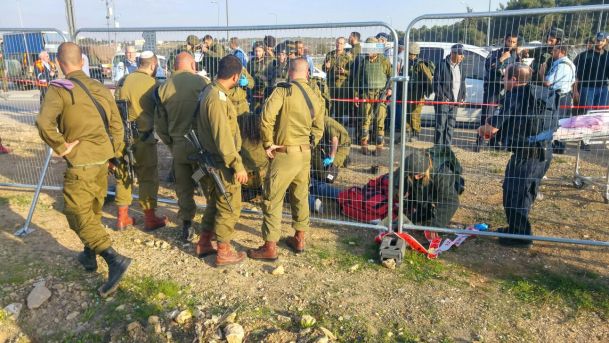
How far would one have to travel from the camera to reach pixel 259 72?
6293 mm

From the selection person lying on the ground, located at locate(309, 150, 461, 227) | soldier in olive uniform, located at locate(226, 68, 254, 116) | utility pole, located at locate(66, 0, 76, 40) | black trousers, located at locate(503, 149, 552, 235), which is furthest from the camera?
soldier in olive uniform, located at locate(226, 68, 254, 116)

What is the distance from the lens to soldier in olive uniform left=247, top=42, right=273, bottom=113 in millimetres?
5965

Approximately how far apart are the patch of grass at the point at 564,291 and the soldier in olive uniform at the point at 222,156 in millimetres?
2491

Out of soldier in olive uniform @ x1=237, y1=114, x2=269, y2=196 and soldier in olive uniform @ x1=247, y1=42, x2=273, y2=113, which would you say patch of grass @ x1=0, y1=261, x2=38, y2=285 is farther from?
soldier in olive uniform @ x1=247, y1=42, x2=273, y2=113

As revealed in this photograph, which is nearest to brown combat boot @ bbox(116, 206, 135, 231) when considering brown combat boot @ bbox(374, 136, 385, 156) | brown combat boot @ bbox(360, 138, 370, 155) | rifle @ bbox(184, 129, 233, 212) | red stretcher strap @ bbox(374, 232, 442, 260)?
rifle @ bbox(184, 129, 233, 212)

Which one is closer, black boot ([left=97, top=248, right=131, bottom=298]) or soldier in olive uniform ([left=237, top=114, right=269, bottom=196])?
black boot ([left=97, top=248, right=131, bottom=298])

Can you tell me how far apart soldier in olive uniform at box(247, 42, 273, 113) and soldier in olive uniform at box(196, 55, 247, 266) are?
5.58 ft

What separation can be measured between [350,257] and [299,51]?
7.81ft

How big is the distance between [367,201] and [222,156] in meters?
2.02

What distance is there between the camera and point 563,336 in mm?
3283

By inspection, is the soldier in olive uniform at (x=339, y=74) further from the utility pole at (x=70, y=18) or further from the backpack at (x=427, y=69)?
the utility pole at (x=70, y=18)

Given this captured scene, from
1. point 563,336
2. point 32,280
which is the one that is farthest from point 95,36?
point 563,336

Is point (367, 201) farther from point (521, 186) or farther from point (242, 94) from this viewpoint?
point (242, 94)

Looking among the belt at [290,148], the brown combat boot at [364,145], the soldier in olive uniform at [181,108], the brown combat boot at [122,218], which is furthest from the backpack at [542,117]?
the brown combat boot at [122,218]
